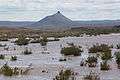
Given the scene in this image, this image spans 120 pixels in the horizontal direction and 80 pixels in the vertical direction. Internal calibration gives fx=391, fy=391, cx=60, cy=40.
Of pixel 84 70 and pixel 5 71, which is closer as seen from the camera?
pixel 5 71

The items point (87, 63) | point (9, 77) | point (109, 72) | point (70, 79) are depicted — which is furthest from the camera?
point (87, 63)

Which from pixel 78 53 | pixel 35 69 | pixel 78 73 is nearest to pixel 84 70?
pixel 78 73

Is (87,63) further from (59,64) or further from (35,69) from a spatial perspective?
(35,69)

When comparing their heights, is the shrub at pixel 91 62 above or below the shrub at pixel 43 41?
below

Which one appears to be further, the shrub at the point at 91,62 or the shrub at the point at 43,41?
the shrub at the point at 43,41

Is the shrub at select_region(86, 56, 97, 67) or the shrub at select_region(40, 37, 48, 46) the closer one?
the shrub at select_region(86, 56, 97, 67)

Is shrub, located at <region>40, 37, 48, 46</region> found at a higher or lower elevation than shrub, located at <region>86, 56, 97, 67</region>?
higher

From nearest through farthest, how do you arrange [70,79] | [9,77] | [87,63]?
[70,79] < [9,77] < [87,63]

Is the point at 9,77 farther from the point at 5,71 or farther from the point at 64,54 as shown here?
the point at 64,54

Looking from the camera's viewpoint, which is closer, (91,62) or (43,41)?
(91,62)

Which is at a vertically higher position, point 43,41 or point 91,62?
point 43,41
